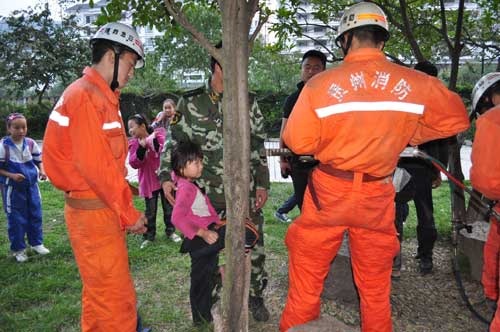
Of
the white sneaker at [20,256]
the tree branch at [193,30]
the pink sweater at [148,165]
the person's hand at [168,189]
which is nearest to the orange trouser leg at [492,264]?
the person's hand at [168,189]

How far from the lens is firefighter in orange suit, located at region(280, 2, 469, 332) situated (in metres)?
2.51

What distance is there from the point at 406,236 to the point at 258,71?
20.9m

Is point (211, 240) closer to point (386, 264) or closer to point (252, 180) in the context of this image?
point (252, 180)

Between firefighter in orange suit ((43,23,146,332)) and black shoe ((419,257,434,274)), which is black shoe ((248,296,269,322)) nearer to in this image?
firefighter in orange suit ((43,23,146,332))

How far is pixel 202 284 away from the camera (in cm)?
352

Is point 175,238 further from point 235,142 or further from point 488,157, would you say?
point 488,157

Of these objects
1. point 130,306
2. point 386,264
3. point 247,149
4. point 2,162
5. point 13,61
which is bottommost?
point 130,306

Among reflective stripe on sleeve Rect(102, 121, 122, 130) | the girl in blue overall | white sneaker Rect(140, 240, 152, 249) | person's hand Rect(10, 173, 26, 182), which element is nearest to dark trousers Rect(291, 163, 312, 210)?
white sneaker Rect(140, 240, 152, 249)

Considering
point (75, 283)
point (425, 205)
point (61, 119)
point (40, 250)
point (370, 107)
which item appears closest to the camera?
point (370, 107)

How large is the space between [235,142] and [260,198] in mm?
1466

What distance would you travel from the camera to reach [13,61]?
20.7 m

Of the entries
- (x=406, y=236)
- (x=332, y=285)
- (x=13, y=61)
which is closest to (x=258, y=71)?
(x=13, y=61)

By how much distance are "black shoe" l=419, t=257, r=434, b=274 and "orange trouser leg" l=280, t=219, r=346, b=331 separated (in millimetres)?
2301

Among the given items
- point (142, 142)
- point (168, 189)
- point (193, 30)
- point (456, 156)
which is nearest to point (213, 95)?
point (168, 189)
